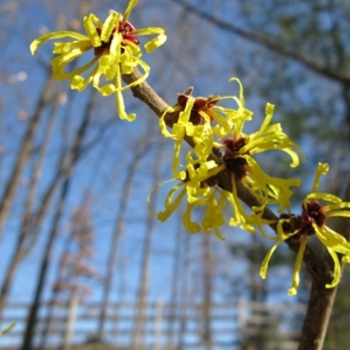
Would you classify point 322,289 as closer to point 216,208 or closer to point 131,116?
point 216,208

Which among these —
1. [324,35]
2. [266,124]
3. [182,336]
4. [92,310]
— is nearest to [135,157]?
[92,310]

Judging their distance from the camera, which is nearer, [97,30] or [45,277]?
[97,30]

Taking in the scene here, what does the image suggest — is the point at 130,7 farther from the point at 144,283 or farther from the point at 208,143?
the point at 144,283

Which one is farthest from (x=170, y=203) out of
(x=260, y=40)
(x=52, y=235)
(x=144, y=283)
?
(x=144, y=283)

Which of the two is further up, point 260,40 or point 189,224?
point 260,40

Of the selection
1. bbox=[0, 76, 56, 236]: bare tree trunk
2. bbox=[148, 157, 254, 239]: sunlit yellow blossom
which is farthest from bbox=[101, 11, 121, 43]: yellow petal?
bbox=[0, 76, 56, 236]: bare tree trunk

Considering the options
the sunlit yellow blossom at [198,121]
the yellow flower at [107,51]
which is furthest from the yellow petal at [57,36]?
the sunlit yellow blossom at [198,121]
